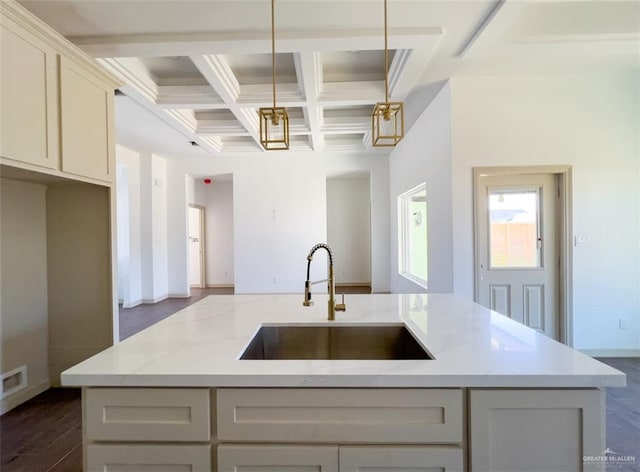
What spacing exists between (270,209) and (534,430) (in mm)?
5485

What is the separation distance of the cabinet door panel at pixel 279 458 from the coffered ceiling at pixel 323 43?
2403 millimetres

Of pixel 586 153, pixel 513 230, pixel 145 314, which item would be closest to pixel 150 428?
pixel 513 230

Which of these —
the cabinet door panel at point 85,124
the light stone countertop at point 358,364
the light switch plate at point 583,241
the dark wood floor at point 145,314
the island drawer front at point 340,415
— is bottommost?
the dark wood floor at point 145,314

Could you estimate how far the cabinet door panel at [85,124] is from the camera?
1.98 meters

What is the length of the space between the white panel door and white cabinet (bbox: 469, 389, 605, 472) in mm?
2273

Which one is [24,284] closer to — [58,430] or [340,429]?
[58,430]

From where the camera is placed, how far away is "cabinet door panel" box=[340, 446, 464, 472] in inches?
36.7

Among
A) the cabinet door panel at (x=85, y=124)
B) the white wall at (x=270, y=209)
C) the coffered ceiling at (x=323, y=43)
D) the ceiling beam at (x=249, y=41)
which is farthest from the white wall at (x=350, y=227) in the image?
the cabinet door panel at (x=85, y=124)

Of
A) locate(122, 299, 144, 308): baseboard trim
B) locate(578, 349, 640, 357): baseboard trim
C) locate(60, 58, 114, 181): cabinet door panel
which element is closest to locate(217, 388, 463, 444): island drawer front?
locate(60, 58, 114, 181): cabinet door panel

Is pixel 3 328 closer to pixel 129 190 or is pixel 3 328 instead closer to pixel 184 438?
pixel 184 438

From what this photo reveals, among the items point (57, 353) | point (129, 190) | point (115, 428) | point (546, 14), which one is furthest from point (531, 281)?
point (129, 190)

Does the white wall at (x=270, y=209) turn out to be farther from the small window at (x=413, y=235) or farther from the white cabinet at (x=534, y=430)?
the white cabinet at (x=534, y=430)

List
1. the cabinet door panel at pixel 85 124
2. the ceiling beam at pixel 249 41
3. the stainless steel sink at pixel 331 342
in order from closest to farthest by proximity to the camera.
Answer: the stainless steel sink at pixel 331 342 → the cabinet door panel at pixel 85 124 → the ceiling beam at pixel 249 41

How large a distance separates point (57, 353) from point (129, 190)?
3.64 m
